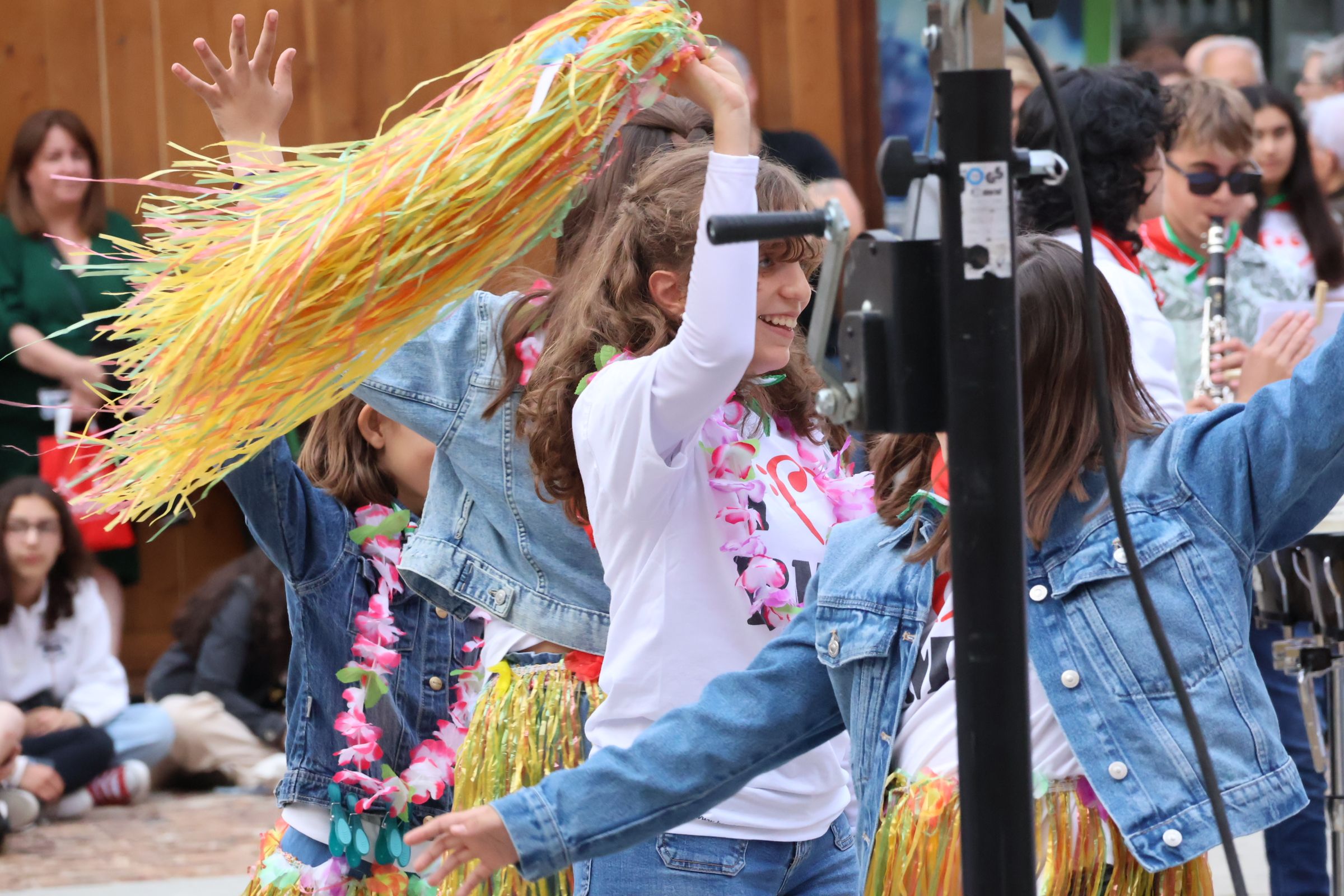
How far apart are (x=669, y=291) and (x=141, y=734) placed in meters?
3.56

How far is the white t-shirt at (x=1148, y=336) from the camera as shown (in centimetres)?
291

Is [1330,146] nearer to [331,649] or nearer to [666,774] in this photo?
[331,649]

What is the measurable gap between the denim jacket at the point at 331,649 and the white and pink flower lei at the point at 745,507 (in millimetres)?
729

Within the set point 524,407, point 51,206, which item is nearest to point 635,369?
point 524,407

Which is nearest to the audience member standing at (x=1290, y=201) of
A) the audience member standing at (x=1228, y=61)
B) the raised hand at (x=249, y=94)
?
the audience member standing at (x=1228, y=61)

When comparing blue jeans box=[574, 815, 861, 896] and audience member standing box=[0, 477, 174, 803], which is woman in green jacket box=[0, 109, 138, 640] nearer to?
audience member standing box=[0, 477, 174, 803]

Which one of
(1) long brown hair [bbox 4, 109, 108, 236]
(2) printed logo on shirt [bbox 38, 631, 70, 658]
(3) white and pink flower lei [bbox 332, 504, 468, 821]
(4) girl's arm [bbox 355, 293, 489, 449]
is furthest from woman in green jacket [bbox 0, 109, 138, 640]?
(4) girl's arm [bbox 355, 293, 489, 449]

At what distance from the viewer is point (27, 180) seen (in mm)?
5395

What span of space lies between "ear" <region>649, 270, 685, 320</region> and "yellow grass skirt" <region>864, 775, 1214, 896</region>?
2.26 feet

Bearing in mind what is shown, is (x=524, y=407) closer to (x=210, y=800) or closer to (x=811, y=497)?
(x=811, y=497)

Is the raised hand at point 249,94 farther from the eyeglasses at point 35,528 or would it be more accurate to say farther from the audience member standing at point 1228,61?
the audience member standing at point 1228,61

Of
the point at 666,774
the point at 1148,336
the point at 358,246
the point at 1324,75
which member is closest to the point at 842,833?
the point at 666,774

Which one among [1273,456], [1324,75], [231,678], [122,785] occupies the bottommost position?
[122,785]

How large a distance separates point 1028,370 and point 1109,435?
0.45 m
